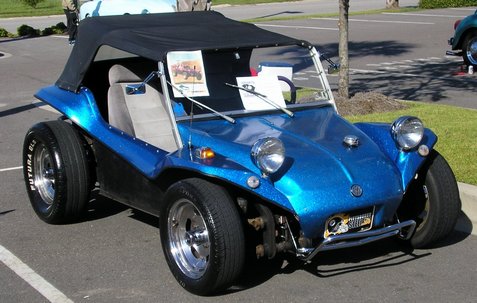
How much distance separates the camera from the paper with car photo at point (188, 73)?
19.5 feet

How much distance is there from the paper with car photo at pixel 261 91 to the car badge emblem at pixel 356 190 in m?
1.23

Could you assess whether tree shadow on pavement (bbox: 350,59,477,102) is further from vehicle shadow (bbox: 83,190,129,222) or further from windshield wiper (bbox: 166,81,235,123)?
windshield wiper (bbox: 166,81,235,123)

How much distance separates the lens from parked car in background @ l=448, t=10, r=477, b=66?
15.0 m

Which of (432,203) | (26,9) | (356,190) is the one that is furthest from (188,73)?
(26,9)

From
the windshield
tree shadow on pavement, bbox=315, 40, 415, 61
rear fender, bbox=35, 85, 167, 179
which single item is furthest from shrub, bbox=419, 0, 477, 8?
rear fender, bbox=35, 85, 167, 179

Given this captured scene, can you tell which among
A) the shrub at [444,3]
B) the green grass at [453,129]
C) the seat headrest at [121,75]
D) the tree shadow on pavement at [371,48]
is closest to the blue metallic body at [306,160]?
the seat headrest at [121,75]

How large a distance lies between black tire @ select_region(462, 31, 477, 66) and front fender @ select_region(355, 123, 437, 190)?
952 cm

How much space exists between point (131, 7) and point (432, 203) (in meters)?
15.1

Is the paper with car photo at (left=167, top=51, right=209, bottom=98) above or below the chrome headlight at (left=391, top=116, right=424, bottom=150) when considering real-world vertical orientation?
above

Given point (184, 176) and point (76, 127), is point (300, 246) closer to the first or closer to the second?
point (184, 176)

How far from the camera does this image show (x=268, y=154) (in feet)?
16.8

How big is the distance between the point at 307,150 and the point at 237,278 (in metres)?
1.01

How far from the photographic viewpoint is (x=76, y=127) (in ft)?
22.3

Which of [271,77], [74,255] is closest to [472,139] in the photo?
[271,77]
